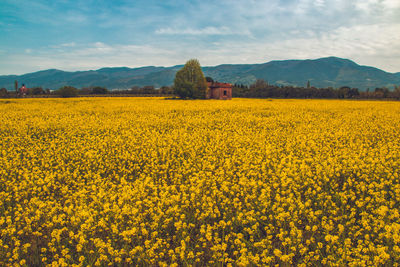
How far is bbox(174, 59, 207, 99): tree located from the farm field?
42806 millimetres

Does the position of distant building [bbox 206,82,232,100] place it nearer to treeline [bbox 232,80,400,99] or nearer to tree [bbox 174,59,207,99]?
tree [bbox 174,59,207,99]

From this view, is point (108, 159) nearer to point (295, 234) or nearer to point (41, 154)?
point (41, 154)

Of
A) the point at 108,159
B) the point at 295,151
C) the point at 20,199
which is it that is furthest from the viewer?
the point at 295,151

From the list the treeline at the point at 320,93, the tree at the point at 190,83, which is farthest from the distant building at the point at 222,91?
the treeline at the point at 320,93

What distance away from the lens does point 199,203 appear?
5613mm

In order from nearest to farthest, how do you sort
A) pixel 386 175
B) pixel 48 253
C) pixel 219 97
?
pixel 48 253 < pixel 386 175 < pixel 219 97

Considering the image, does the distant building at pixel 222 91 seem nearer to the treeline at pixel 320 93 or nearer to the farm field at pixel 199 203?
the treeline at pixel 320 93

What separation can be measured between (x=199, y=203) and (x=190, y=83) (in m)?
52.9

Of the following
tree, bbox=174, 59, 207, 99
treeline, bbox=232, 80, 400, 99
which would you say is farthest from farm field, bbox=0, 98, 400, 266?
treeline, bbox=232, 80, 400, 99

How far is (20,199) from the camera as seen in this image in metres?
6.82

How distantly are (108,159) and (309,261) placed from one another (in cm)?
788

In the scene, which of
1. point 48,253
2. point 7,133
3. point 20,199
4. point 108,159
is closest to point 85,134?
point 7,133

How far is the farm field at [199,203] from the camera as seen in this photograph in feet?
14.5

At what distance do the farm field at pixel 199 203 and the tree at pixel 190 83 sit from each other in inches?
1685
